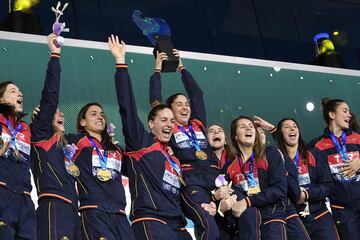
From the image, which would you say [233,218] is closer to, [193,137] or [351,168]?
[193,137]

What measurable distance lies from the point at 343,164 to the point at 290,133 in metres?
0.50

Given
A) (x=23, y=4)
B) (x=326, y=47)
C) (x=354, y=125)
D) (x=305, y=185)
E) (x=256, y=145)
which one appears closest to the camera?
(x=256, y=145)

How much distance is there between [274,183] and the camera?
5.04 meters

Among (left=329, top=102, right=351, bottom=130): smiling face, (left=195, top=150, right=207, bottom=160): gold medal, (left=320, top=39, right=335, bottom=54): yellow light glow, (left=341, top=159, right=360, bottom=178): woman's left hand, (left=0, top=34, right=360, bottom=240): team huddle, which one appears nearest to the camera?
(left=0, top=34, right=360, bottom=240): team huddle

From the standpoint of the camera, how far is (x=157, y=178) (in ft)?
15.2

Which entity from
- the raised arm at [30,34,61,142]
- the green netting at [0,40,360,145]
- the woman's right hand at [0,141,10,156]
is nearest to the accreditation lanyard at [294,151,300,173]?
the green netting at [0,40,360,145]

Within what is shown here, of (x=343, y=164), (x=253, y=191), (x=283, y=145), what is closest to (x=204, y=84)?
(x=283, y=145)

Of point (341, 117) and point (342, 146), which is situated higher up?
point (341, 117)

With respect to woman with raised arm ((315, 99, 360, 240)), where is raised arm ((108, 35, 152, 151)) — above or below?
above

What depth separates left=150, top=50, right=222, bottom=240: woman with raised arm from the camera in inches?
190

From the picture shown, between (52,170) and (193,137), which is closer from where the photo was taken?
(52,170)

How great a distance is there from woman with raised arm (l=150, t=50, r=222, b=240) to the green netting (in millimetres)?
1100

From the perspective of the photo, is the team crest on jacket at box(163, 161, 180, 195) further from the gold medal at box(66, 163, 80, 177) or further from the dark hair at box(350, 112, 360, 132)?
the dark hair at box(350, 112, 360, 132)

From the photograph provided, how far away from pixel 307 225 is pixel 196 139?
1107 mm
